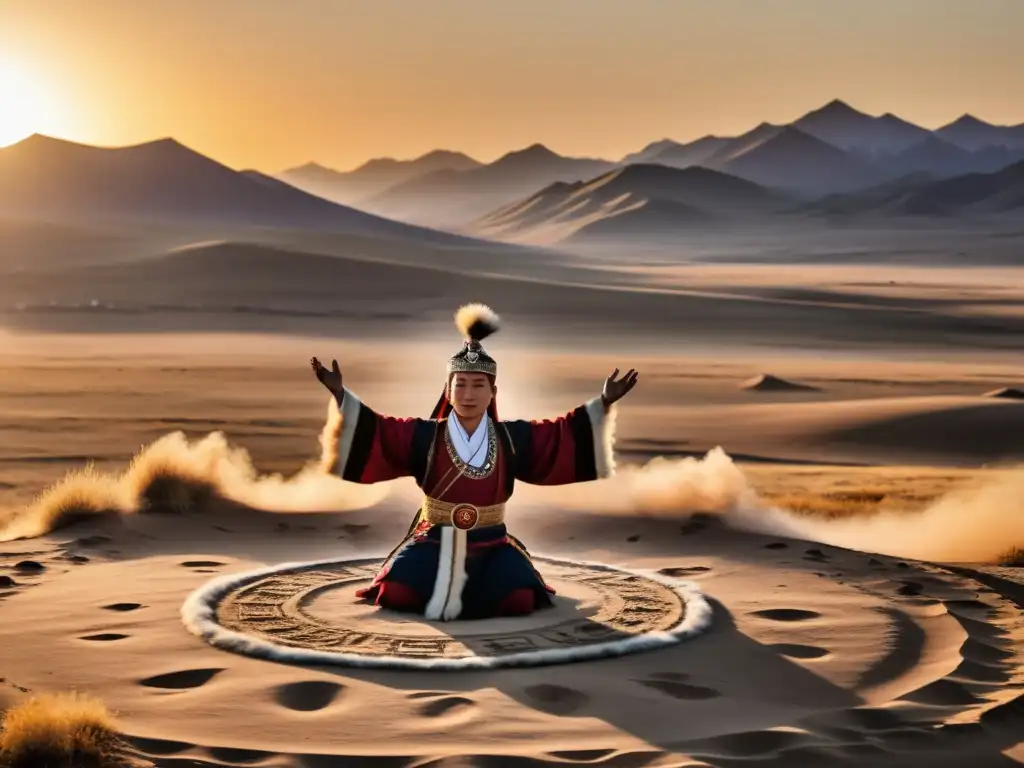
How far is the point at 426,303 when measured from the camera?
5703 cm

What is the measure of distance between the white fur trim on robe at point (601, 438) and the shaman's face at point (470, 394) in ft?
2.18

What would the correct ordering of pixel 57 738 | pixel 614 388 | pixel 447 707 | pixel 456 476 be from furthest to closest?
1. pixel 614 388
2. pixel 456 476
3. pixel 447 707
4. pixel 57 738

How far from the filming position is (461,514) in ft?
28.4

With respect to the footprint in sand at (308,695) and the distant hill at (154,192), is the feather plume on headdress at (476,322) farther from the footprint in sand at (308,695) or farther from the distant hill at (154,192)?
the distant hill at (154,192)

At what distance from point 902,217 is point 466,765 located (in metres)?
179

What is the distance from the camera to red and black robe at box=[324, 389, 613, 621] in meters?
8.54

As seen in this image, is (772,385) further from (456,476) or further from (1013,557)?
(456,476)

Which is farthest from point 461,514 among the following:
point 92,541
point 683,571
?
point 92,541

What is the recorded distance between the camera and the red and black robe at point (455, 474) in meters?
8.54

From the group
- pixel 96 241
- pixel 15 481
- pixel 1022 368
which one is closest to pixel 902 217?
pixel 96 241

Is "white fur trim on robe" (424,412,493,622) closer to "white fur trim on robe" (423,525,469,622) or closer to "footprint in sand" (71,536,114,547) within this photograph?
"white fur trim on robe" (423,525,469,622)

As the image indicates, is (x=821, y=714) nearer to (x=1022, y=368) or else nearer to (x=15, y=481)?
(x=15, y=481)

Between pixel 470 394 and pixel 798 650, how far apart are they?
7.48ft

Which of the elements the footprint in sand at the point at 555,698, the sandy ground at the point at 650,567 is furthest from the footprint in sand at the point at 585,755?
the footprint in sand at the point at 555,698
